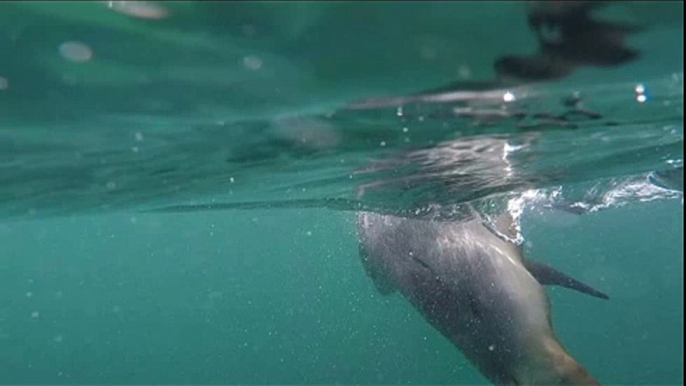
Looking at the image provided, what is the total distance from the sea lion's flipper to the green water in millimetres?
3276

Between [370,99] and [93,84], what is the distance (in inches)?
109

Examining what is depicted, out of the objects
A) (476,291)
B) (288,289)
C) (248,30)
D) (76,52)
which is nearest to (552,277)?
(476,291)

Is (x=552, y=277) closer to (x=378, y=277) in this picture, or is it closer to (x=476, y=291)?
(x=476, y=291)

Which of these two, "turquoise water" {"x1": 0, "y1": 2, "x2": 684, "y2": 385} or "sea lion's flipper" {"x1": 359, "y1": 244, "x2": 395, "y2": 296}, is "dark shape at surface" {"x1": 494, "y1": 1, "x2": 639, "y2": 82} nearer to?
"turquoise water" {"x1": 0, "y1": 2, "x2": 684, "y2": 385}

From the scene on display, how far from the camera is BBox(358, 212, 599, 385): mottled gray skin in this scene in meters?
8.91

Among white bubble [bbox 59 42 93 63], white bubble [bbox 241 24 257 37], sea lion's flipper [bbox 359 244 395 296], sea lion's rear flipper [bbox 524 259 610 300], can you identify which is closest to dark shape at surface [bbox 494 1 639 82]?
white bubble [bbox 241 24 257 37]

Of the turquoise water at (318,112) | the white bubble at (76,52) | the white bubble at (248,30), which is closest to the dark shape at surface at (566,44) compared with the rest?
the turquoise water at (318,112)

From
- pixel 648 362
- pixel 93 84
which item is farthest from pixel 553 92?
pixel 648 362

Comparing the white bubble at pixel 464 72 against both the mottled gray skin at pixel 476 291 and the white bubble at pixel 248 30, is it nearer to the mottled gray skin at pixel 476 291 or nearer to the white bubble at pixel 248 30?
the white bubble at pixel 248 30

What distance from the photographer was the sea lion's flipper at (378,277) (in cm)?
1260

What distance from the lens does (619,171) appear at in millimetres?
15055

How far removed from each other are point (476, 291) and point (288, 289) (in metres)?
168

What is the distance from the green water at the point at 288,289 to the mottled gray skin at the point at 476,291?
372cm

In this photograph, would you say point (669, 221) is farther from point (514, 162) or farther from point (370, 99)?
point (370, 99)
